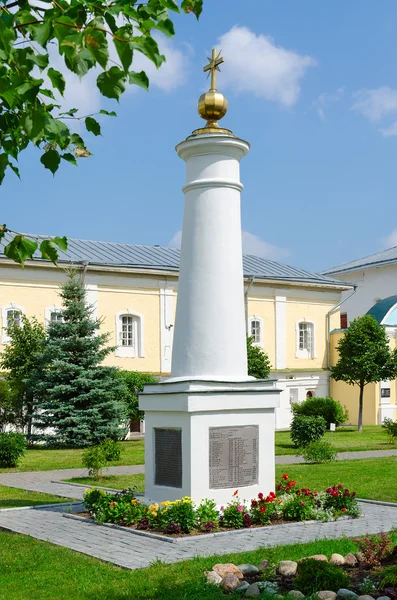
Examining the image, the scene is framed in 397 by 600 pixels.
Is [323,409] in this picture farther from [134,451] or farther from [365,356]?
[134,451]

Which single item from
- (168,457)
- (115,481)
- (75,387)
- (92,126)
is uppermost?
(92,126)

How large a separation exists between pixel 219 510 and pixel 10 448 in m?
9.57

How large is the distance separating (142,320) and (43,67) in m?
27.0

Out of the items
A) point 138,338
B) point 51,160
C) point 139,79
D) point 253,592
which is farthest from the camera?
point 138,338

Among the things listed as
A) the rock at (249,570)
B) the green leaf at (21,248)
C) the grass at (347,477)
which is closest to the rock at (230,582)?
the rock at (249,570)

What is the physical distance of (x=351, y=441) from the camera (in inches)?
957

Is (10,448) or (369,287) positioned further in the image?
(369,287)

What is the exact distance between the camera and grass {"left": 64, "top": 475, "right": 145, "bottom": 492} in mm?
14532

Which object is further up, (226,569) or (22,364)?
(22,364)

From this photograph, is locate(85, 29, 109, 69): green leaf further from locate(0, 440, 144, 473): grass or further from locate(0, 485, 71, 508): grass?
locate(0, 440, 144, 473): grass

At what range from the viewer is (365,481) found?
14.3 metres

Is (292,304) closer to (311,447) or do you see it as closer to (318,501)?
(311,447)

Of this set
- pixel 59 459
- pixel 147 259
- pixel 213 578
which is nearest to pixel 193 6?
pixel 213 578

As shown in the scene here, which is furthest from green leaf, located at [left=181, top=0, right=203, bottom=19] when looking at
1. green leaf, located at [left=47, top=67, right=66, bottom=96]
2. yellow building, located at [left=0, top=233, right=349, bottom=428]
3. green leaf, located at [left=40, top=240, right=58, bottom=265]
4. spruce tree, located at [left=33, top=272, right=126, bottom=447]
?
yellow building, located at [left=0, top=233, right=349, bottom=428]
